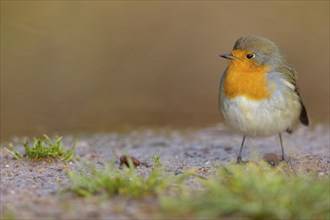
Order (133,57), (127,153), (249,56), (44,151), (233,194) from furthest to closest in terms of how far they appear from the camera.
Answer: (133,57) → (127,153) → (249,56) → (44,151) → (233,194)

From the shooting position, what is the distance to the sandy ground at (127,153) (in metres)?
4.12

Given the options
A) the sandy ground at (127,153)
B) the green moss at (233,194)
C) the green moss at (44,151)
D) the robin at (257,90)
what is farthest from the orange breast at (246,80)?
the green moss at (233,194)

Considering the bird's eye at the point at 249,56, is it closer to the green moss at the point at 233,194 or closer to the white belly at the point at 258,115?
the white belly at the point at 258,115

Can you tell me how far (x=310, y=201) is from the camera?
4012 millimetres

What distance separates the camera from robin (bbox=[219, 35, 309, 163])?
608cm

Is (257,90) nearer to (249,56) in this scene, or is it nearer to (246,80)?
(246,80)

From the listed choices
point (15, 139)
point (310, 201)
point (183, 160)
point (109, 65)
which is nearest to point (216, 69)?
point (109, 65)

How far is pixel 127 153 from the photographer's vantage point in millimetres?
6902

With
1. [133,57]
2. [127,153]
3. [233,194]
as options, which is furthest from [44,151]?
[133,57]

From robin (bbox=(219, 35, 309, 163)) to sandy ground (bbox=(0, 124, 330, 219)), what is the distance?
0.37 m

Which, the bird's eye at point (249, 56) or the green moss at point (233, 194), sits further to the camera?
the bird's eye at point (249, 56)

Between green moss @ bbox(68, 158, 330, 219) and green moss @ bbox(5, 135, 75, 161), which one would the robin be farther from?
green moss @ bbox(68, 158, 330, 219)

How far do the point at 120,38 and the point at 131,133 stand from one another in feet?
14.7

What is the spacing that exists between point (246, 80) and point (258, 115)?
28cm
